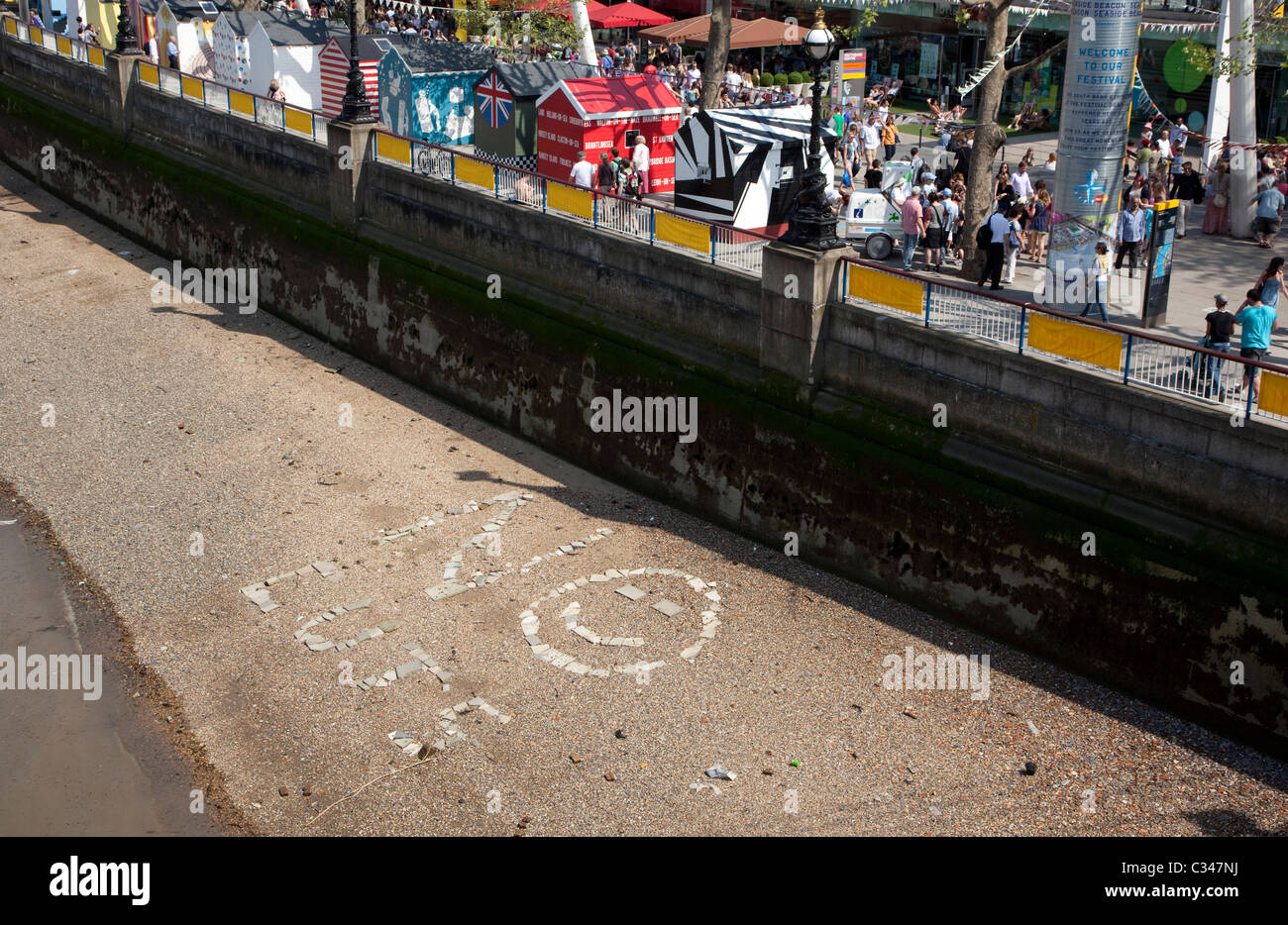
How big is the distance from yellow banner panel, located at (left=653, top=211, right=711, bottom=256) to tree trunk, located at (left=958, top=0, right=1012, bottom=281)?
18.0 feet

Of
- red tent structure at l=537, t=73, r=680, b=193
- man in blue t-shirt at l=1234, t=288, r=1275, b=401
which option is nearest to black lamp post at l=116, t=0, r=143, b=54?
red tent structure at l=537, t=73, r=680, b=193

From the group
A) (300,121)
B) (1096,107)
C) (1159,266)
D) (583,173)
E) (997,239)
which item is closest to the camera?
(1159,266)

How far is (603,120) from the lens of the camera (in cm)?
2612

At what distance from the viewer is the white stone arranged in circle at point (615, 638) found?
1611cm

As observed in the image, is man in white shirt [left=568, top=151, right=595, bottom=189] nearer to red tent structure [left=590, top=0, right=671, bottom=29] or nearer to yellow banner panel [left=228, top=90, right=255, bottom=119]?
yellow banner panel [left=228, top=90, right=255, bottom=119]

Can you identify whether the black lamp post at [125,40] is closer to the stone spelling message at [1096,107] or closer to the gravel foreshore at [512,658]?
the gravel foreshore at [512,658]

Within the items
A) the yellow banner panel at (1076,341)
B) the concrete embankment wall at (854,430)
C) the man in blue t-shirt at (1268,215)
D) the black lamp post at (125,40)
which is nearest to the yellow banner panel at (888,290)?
the concrete embankment wall at (854,430)

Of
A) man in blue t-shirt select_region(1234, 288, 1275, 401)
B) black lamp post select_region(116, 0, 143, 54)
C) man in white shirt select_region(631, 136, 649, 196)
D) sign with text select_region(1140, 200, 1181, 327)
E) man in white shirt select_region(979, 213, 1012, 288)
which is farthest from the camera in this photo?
black lamp post select_region(116, 0, 143, 54)

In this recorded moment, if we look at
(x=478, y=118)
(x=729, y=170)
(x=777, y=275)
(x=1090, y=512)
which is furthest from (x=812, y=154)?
(x=478, y=118)

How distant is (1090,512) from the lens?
1534 cm

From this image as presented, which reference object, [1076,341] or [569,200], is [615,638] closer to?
[1076,341]

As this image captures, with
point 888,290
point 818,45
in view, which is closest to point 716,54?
point 888,290

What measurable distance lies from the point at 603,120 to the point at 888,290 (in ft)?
34.9

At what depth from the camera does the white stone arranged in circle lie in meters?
16.1
